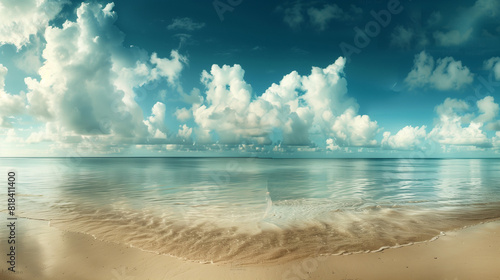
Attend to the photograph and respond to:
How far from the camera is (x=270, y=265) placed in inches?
324

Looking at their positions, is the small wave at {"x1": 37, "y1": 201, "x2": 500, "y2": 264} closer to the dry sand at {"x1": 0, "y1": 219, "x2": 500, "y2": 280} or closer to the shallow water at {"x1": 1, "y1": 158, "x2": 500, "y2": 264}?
the shallow water at {"x1": 1, "y1": 158, "x2": 500, "y2": 264}

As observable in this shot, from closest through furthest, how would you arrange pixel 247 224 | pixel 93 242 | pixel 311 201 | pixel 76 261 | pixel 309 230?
1. pixel 76 261
2. pixel 93 242
3. pixel 309 230
4. pixel 247 224
5. pixel 311 201

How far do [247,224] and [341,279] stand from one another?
6.47 meters

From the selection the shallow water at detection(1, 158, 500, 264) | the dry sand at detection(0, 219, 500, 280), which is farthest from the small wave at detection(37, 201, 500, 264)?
the dry sand at detection(0, 219, 500, 280)

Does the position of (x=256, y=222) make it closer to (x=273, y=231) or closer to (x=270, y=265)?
(x=273, y=231)

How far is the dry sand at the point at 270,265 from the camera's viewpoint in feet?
25.0

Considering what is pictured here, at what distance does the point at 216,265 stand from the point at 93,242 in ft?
20.2

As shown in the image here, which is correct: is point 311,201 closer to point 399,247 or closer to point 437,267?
point 399,247

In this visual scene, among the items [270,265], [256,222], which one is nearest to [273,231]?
[256,222]

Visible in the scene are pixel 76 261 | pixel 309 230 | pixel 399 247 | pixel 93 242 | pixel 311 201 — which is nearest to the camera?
pixel 76 261

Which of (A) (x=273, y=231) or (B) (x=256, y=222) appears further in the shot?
(B) (x=256, y=222)

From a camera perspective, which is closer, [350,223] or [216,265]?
[216,265]

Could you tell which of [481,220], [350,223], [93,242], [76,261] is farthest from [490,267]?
[93,242]

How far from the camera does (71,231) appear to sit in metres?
12.4
